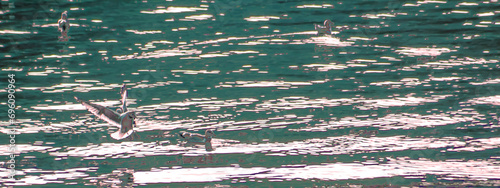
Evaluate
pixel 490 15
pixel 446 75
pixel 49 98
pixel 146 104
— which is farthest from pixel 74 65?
pixel 490 15

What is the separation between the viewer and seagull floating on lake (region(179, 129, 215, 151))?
37.7 feet

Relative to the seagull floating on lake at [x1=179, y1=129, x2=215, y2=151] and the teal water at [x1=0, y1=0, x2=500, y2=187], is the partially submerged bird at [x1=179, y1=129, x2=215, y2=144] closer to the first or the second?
the seagull floating on lake at [x1=179, y1=129, x2=215, y2=151]

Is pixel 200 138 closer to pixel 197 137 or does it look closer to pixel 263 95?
pixel 197 137

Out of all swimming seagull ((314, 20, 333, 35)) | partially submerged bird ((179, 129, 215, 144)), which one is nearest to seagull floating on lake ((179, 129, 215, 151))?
partially submerged bird ((179, 129, 215, 144))

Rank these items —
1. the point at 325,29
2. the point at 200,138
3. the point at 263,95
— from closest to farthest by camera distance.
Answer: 1. the point at 200,138
2. the point at 263,95
3. the point at 325,29

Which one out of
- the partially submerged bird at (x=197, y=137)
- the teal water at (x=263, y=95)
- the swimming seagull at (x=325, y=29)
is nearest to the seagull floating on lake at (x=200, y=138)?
the partially submerged bird at (x=197, y=137)

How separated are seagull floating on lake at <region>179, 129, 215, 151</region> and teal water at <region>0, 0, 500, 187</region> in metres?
0.10

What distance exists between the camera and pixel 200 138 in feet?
37.7

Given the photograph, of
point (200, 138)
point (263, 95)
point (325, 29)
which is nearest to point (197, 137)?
point (200, 138)

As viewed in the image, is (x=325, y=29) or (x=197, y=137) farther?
(x=325, y=29)

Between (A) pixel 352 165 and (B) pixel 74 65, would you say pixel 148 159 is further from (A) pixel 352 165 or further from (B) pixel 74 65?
(B) pixel 74 65

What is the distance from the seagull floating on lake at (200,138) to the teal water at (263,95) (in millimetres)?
101

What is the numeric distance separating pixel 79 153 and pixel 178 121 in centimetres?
213

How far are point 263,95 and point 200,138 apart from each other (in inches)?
134
